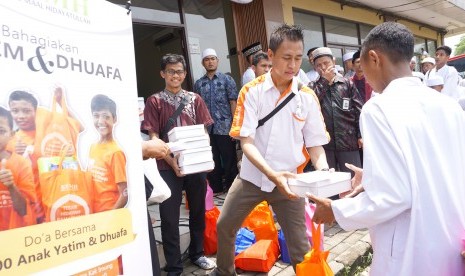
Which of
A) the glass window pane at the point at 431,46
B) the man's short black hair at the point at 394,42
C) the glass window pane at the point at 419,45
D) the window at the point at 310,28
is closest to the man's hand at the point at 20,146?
the man's short black hair at the point at 394,42

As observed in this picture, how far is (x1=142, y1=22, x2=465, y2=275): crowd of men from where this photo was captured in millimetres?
1368

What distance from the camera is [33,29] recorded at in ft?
3.80

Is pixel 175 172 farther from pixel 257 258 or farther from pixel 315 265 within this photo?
pixel 315 265

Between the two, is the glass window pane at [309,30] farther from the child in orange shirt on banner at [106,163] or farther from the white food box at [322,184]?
the child in orange shirt on banner at [106,163]

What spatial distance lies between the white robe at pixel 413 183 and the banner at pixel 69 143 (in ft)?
3.11

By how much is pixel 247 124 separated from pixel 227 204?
62cm

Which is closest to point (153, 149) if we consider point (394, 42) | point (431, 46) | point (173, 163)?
point (173, 163)

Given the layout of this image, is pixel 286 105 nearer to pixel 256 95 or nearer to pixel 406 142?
pixel 256 95

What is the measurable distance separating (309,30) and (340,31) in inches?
68.6

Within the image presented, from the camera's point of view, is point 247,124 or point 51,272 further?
point 247,124

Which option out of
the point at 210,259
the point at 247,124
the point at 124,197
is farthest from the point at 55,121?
the point at 210,259

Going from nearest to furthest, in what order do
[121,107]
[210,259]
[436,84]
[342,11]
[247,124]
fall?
[121,107], [247,124], [210,259], [436,84], [342,11]

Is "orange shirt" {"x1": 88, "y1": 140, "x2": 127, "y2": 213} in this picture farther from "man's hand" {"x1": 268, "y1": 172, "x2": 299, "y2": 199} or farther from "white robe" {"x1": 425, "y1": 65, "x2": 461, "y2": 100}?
"white robe" {"x1": 425, "y1": 65, "x2": 461, "y2": 100}

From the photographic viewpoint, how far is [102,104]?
138cm
